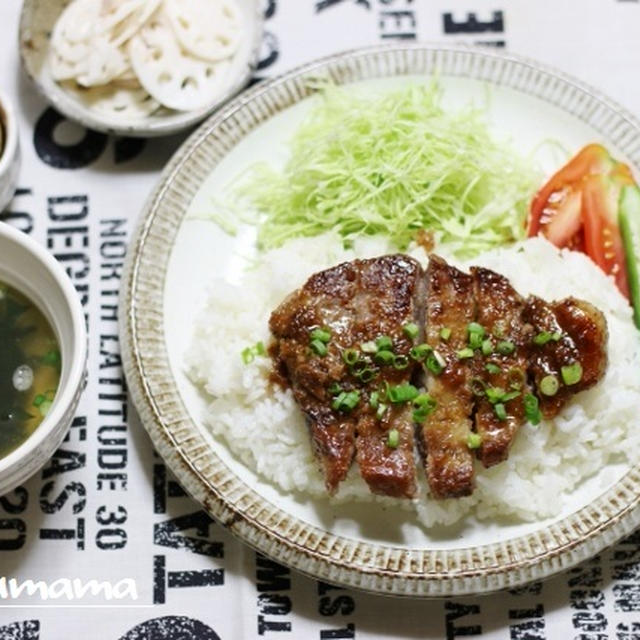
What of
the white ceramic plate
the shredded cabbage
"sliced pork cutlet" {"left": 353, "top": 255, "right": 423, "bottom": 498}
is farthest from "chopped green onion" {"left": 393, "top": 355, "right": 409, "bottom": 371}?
the shredded cabbage

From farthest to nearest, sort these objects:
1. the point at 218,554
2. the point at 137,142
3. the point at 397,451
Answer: the point at 137,142 → the point at 218,554 → the point at 397,451

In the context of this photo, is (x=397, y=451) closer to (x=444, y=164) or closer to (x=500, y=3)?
(x=444, y=164)

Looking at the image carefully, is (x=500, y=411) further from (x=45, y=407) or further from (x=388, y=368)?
(x=45, y=407)

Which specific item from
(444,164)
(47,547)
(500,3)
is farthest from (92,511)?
(500,3)

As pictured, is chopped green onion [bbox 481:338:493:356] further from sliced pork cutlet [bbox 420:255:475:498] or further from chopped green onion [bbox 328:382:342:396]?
chopped green onion [bbox 328:382:342:396]

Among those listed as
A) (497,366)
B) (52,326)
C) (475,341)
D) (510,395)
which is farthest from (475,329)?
(52,326)

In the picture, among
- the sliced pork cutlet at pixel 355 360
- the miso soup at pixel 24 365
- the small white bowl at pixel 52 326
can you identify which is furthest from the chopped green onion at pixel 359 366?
the miso soup at pixel 24 365
